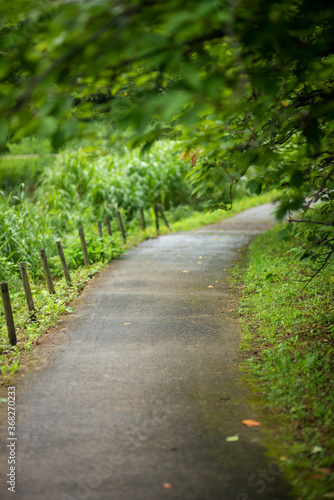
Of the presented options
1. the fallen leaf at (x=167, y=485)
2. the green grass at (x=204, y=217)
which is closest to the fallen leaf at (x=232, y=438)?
the fallen leaf at (x=167, y=485)

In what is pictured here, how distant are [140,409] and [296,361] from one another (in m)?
1.66

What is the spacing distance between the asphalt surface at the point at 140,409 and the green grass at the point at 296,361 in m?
0.19

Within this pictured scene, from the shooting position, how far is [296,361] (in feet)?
15.1

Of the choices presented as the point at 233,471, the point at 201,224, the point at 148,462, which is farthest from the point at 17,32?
the point at 201,224

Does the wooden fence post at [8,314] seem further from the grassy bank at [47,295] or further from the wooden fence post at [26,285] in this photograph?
the wooden fence post at [26,285]

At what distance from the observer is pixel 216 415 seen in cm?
380

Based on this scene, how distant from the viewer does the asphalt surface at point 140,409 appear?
303 cm

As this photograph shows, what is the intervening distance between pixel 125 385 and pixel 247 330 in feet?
6.25

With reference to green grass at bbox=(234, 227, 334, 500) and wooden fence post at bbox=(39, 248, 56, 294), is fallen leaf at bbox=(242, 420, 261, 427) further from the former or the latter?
wooden fence post at bbox=(39, 248, 56, 294)

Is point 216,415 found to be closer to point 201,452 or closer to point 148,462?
point 201,452

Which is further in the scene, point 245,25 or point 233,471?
point 233,471

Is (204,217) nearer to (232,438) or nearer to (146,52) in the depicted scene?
(232,438)

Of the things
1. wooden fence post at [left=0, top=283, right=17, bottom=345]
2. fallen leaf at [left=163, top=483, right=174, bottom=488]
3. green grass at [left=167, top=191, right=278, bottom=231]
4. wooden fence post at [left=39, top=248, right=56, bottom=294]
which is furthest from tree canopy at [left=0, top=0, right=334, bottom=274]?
green grass at [left=167, top=191, right=278, bottom=231]

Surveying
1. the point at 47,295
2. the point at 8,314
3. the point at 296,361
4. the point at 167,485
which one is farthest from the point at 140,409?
the point at 47,295
